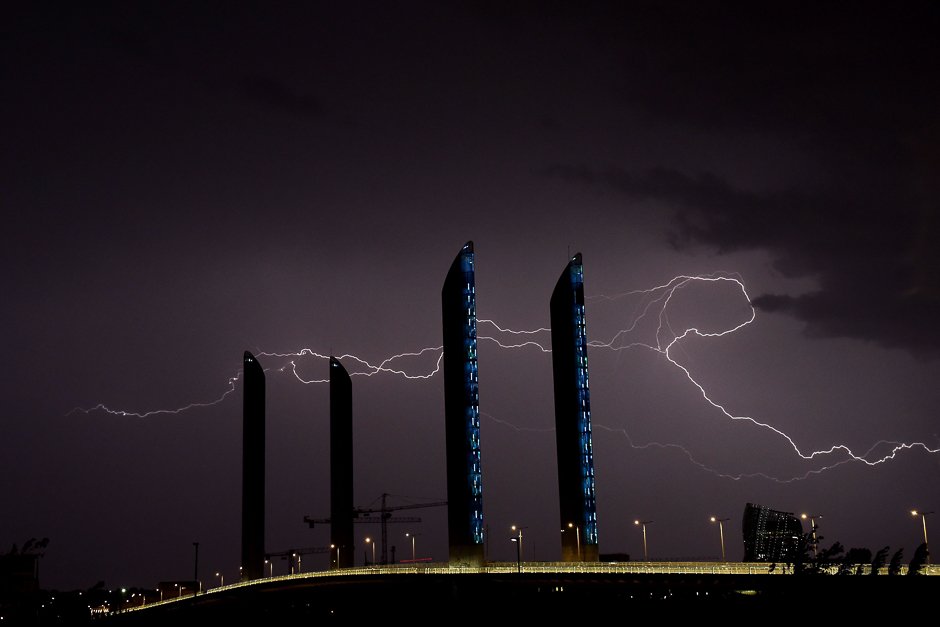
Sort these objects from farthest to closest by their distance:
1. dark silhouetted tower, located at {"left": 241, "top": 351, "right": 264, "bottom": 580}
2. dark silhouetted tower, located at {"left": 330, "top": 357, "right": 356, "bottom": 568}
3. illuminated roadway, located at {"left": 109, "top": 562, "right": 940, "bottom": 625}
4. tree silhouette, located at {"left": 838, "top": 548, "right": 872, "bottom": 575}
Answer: dark silhouetted tower, located at {"left": 241, "top": 351, "right": 264, "bottom": 580}, dark silhouetted tower, located at {"left": 330, "top": 357, "right": 356, "bottom": 568}, tree silhouette, located at {"left": 838, "top": 548, "right": 872, "bottom": 575}, illuminated roadway, located at {"left": 109, "top": 562, "right": 940, "bottom": 625}

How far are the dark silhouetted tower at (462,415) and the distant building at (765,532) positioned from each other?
28403mm

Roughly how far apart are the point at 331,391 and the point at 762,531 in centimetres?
5622

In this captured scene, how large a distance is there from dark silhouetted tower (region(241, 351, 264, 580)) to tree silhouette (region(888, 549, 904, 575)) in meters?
87.5

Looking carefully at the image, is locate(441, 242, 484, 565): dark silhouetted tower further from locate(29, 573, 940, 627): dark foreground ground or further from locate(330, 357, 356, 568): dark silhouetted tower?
locate(330, 357, 356, 568): dark silhouetted tower

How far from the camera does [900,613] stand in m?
62.0

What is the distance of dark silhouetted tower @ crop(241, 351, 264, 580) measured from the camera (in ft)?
479

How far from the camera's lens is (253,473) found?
149000 millimetres

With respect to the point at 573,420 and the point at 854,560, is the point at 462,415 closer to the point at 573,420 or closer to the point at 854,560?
the point at 573,420

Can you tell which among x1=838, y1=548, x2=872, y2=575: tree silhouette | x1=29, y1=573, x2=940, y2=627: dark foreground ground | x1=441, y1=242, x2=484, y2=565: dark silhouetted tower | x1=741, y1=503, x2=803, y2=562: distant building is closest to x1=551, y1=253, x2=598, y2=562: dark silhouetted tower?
x1=441, y1=242, x2=484, y2=565: dark silhouetted tower

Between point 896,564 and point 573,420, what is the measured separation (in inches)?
1597

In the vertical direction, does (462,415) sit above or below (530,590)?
above

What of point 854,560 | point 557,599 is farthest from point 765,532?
point 557,599

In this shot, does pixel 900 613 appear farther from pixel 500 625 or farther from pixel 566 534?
pixel 566 534

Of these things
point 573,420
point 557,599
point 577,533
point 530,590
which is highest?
point 573,420
